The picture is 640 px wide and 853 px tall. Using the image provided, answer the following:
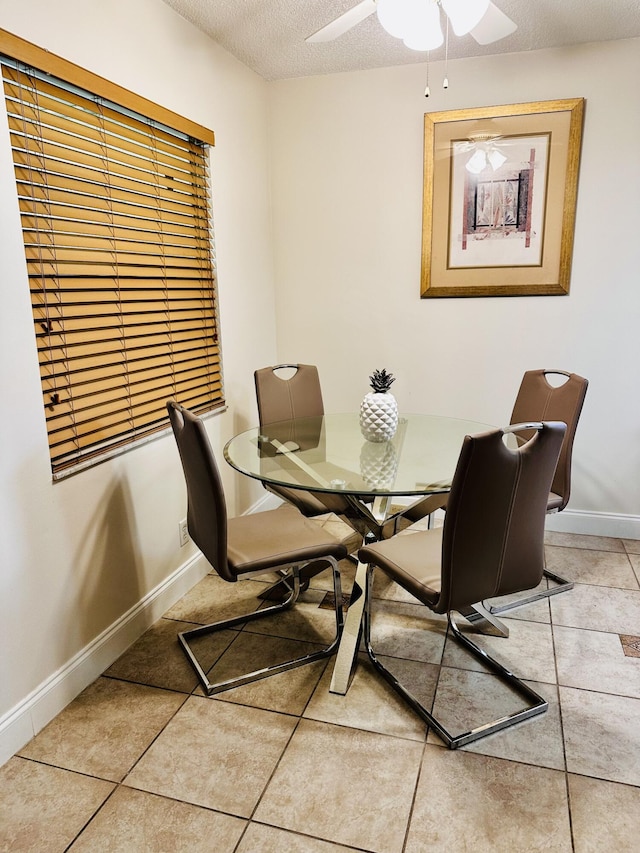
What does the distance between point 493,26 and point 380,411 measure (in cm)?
137

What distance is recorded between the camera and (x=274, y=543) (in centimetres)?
202

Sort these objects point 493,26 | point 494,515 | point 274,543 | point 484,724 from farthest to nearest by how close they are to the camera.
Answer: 1. point 274,543
2. point 493,26
3. point 484,724
4. point 494,515

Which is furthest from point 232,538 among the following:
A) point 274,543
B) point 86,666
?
point 86,666

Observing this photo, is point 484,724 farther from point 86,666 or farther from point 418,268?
point 418,268

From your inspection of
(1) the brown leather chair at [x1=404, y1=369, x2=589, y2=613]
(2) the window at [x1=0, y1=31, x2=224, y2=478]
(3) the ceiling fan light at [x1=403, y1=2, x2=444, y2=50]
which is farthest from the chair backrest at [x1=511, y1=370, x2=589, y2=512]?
(2) the window at [x1=0, y1=31, x2=224, y2=478]

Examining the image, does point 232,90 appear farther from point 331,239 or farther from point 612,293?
point 612,293

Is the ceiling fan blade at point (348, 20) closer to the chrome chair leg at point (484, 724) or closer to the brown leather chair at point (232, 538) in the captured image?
the brown leather chair at point (232, 538)

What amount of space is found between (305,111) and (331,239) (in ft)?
2.25

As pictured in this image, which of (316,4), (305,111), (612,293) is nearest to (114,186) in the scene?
(316,4)

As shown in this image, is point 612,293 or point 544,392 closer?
point 544,392

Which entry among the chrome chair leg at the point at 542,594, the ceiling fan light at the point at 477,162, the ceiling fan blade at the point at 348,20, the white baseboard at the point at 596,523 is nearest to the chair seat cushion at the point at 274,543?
the chrome chair leg at the point at 542,594

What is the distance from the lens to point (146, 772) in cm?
160

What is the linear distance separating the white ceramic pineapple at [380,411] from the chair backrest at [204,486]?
77cm

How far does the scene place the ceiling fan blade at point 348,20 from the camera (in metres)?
1.76
